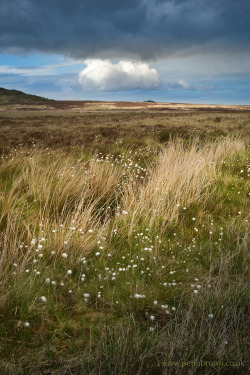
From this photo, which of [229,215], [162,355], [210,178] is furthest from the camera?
[210,178]

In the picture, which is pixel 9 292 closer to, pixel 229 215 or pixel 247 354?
pixel 247 354

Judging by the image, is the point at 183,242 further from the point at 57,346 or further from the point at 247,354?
the point at 57,346

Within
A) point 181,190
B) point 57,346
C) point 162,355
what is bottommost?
point 57,346

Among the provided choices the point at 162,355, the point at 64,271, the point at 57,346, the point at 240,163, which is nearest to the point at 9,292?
the point at 57,346

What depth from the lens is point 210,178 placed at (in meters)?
6.73

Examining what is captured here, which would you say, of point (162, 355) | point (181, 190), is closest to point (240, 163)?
point (181, 190)

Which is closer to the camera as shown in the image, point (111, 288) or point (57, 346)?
point (57, 346)

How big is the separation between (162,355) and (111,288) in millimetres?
1116

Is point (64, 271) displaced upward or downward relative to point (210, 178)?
downward

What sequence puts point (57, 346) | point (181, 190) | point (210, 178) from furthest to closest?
1. point (210, 178)
2. point (181, 190)
3. point (57, 346)

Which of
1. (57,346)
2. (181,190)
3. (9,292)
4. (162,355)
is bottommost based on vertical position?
(57,346)

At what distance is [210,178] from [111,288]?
448 cm

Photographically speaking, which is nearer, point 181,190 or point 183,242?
point 183,242

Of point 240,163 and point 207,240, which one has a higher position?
point 240,163
